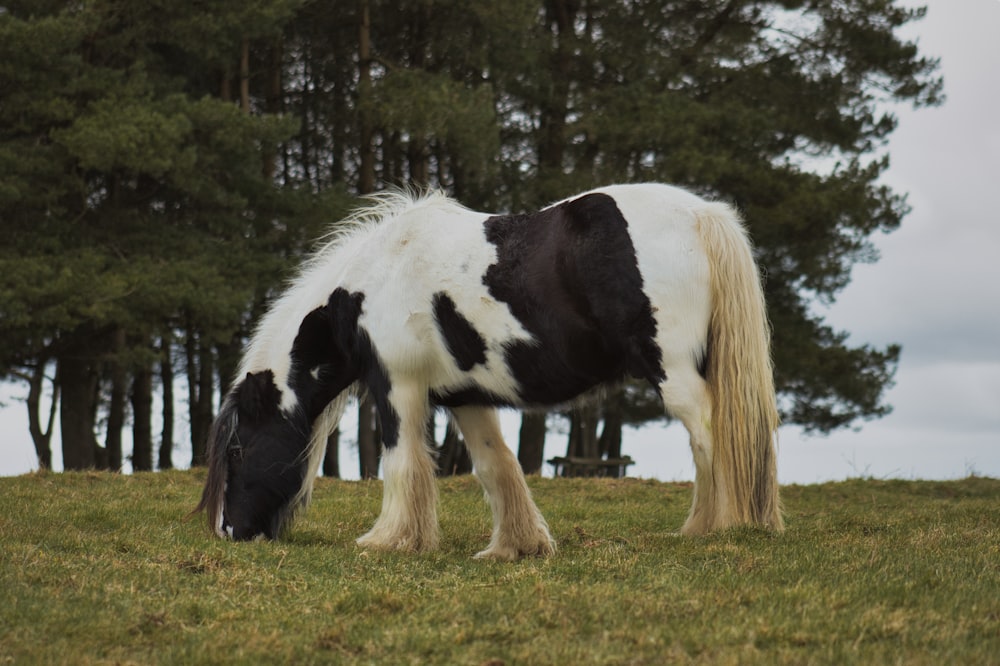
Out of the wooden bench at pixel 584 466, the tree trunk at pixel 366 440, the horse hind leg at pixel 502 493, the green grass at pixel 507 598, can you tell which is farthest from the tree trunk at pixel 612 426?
the horse hind leg at pixel 502 493

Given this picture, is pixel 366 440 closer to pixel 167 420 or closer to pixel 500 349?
pixel 167 420

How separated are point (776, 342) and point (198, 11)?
1147 cm

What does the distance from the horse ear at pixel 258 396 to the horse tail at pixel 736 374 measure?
3.04 m

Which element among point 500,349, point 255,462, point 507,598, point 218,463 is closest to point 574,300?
point 500,349

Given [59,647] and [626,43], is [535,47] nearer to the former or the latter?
[626,43]

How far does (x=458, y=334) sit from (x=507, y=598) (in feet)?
7.35

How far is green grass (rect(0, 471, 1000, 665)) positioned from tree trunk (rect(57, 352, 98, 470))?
1149 centimetres

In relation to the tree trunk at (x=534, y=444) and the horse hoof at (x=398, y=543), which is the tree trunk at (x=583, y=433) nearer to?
the tree trunk at (x=534, y=444)

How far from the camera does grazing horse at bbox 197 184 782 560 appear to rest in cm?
660

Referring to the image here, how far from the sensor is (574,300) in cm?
672

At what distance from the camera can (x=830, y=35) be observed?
70.8 ft

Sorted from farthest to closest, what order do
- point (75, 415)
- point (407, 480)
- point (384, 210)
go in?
point (75, 415), point (384, 210), point (407, 480)

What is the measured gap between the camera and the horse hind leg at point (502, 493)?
277 inches

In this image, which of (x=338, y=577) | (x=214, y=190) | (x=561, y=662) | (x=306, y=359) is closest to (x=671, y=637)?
(x=561, y=662)
